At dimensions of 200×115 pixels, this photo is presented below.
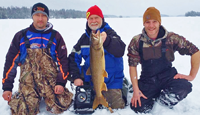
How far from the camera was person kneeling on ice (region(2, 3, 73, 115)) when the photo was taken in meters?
3.33

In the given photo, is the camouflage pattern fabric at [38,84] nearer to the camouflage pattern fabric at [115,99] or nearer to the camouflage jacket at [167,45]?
the camouflage pattern fabric at [115,99]

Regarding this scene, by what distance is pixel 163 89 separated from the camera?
136 inches

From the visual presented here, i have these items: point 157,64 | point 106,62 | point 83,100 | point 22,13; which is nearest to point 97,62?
point 106,62

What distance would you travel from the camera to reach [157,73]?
3461 mm

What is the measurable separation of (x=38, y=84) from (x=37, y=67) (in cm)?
37

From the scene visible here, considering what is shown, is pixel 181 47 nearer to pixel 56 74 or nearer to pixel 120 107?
pixel 120 107

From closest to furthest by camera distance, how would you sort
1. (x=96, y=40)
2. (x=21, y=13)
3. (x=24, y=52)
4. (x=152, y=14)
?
1. (x=96, y=40)
2. (x=152, y=14)
3. (x=24, y=52)
4. (x=21, y=13)

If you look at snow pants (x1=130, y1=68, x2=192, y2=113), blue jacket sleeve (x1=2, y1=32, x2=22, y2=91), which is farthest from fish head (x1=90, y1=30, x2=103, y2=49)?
blue jacket sleeve (x1=2, y1=32, x2=22, y2=91)

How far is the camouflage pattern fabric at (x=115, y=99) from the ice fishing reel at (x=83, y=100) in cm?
38

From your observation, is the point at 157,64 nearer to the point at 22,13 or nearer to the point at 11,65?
the point at 11,65

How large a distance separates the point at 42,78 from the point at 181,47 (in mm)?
3005

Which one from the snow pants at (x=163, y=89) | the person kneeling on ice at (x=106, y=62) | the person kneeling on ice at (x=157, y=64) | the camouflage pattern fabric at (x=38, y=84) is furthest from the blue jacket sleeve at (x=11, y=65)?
the snow pants at (x=163, y=89)

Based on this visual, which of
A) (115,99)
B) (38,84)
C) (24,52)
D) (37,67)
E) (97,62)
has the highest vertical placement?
(24,52)

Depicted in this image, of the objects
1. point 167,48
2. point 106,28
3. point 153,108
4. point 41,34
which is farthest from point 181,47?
point 41,34
